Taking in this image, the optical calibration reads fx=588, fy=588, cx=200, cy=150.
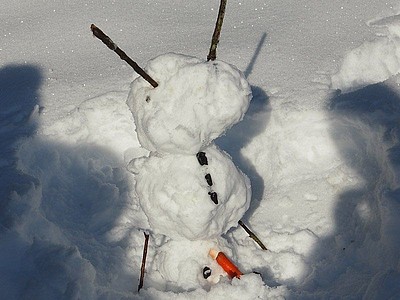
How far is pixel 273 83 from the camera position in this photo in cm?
318

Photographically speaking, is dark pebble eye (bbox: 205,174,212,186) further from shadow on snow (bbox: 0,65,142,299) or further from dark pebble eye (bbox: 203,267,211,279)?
shadow on snow (bbox: 0,65,142,299)

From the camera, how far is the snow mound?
3.25 meters

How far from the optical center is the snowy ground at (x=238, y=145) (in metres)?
2.34

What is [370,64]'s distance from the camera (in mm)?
3338

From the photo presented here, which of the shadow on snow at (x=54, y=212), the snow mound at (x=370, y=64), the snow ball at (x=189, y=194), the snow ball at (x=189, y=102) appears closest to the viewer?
the snow ball at (x=189, y=102)

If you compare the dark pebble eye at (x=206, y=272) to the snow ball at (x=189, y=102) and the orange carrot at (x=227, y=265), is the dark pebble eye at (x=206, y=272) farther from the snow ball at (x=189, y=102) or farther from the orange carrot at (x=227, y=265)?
the snow ball at (x=189, y=102)

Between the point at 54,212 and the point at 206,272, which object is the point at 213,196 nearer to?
the point at 206,272

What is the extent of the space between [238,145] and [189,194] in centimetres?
89

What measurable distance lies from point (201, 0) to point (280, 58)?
859 millimetres

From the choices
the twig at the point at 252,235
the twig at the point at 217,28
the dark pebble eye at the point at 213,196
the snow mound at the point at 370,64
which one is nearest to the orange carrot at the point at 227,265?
the twig at the point at 252,235

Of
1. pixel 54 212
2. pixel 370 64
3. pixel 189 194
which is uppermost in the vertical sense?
pixel 189 194

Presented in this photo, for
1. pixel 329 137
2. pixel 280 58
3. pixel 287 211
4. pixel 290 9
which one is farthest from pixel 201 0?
pixel 287 211

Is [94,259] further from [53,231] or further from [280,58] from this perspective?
[280,58]

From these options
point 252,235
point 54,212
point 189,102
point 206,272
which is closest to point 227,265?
point 206,272
